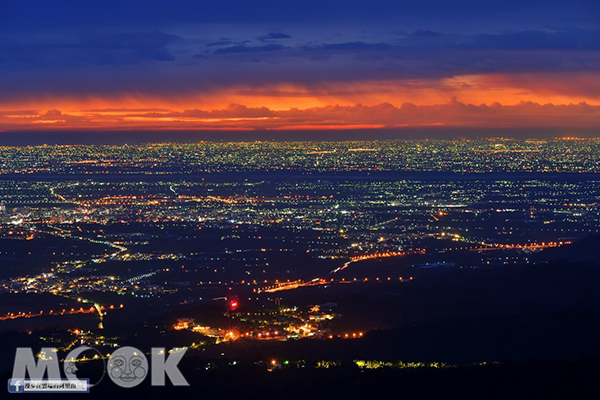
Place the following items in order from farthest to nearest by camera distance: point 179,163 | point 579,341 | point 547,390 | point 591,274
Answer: point 179,163, point 591,274, point 579,341, point 547,390

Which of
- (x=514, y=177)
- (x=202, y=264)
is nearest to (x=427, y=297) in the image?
(x=202, y=264)

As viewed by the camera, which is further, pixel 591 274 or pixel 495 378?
pixel 591 274

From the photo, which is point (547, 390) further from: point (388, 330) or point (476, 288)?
point (476, 288)

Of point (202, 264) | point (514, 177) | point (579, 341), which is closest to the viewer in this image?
point (579, 341)

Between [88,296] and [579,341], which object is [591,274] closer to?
[579,341]

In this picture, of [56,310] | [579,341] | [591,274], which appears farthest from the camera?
[591,274]

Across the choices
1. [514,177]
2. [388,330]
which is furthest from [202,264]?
[514,177]
